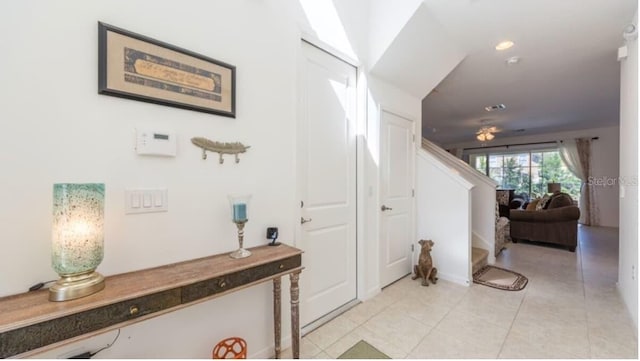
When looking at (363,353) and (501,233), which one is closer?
(363,353)

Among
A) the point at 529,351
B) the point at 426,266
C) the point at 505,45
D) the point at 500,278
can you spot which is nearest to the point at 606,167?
the point at 500,278

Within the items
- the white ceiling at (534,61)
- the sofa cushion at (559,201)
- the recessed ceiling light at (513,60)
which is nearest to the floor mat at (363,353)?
the white ceiling at (534,61)

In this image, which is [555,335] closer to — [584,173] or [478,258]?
[478,258]

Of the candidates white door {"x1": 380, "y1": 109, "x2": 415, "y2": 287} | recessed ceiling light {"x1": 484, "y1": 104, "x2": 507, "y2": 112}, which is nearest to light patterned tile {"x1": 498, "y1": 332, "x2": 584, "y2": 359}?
white door {"x1": 380, "y1": 109, "x2": 415, "y2": 287}

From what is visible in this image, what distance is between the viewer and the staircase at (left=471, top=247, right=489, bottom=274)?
336cm

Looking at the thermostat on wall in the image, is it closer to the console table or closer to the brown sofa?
the console table

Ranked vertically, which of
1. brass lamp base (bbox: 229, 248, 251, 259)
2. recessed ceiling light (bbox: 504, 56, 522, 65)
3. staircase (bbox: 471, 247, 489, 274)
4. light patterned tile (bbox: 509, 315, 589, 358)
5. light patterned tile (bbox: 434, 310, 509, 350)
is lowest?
light patterned tile (bbox: 434, 310, 509, 350)

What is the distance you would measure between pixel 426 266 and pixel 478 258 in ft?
3.05

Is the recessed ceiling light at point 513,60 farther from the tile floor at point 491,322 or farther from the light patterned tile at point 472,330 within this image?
the light patterned tile at point 472,330

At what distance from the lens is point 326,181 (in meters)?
2.31

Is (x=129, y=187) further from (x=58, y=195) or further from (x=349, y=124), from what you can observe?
(x=349, y=124)

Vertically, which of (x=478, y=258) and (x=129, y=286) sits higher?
(x=129, y=286)

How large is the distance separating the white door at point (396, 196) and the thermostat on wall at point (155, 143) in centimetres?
202

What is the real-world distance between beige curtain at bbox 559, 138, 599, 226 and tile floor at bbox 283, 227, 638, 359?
4845 millimetres
